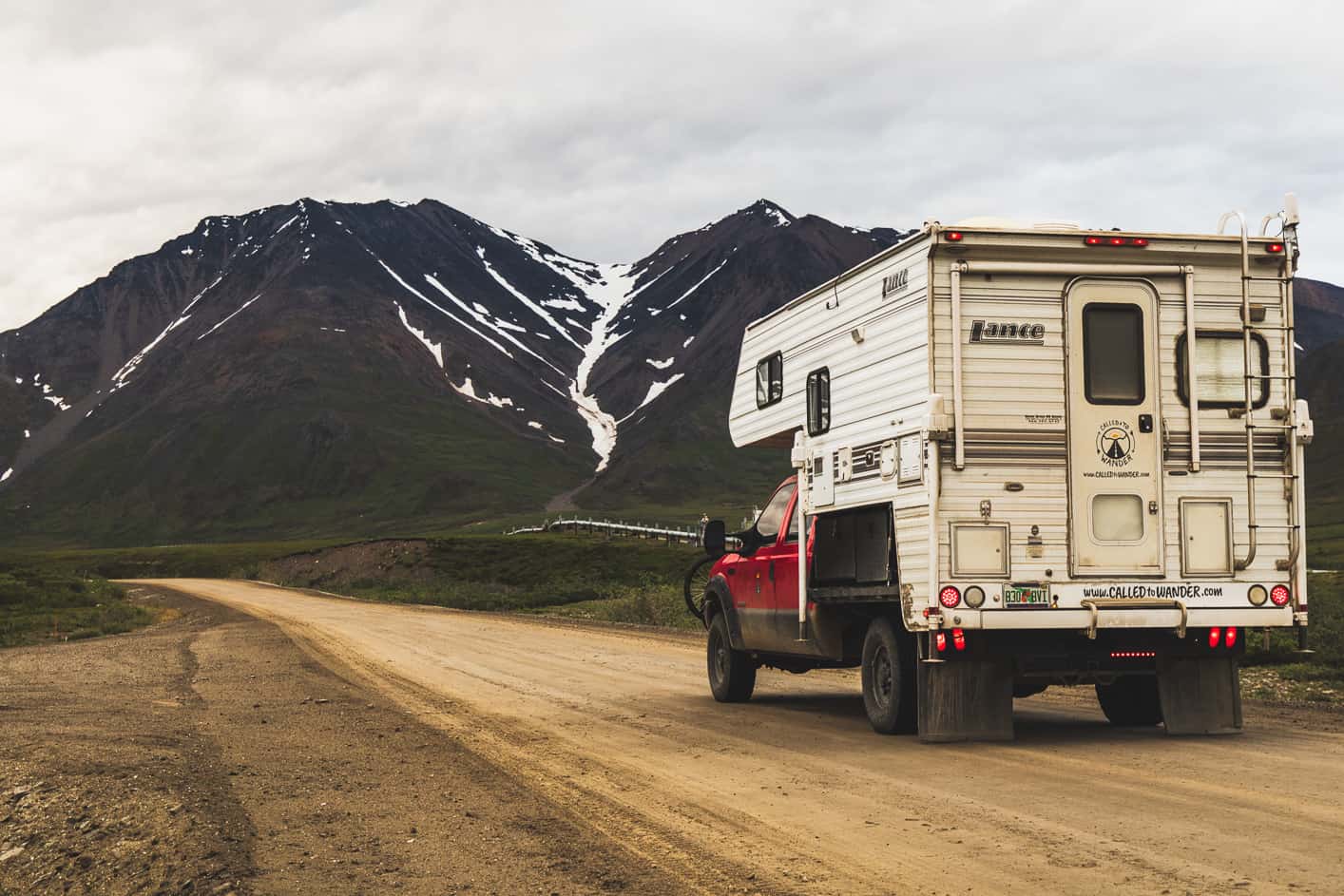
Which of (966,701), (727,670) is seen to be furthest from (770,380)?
(966,701)

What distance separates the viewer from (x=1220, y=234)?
12.7m

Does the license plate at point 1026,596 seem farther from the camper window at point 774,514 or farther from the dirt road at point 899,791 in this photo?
the camper window at point 774,514

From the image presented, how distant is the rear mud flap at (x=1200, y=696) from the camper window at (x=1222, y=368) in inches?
88.4

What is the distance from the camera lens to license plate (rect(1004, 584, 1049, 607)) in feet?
39.9

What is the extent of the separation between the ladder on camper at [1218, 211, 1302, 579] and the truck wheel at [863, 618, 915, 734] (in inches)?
115

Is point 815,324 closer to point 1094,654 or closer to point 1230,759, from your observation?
point 1094,654

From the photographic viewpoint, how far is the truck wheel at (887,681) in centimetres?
1304

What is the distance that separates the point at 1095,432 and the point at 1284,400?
66.0 inches

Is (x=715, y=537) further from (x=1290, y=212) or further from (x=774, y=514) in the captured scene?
(x=1290, y=212)

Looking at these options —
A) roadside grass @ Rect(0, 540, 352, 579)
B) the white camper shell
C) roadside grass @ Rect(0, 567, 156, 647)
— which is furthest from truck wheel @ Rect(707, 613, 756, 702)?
roadside grass @ Rect(0, 540, 352, 579)

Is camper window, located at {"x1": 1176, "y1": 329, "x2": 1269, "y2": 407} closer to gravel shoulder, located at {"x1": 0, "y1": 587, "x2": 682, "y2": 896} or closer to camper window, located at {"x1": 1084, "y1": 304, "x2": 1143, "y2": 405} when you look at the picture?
camper window, located at {"x1": 1084, "y1": 304, "x2": 1143, "y2": 405}

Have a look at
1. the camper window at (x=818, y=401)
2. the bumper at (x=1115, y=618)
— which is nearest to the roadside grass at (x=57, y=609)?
the camper window at (x=818, y=401)

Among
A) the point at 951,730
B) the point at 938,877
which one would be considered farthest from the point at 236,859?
the point at 951,730

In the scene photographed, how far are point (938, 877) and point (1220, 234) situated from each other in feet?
24.2
